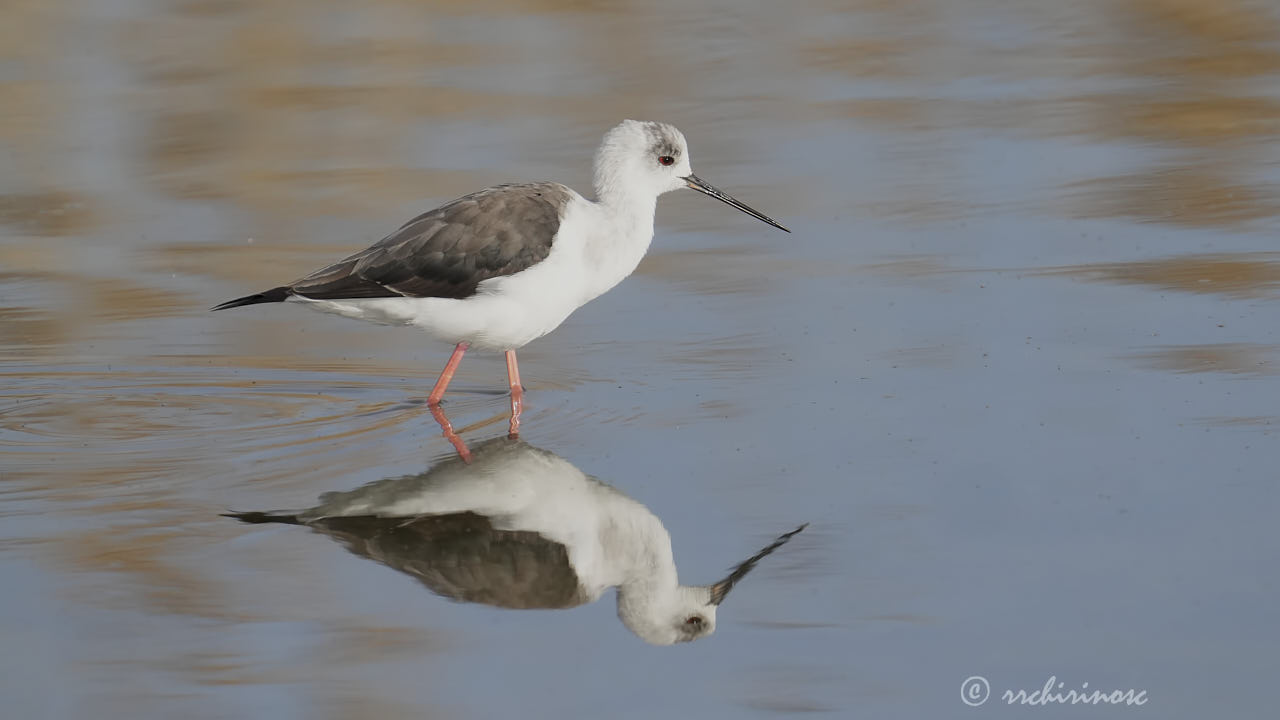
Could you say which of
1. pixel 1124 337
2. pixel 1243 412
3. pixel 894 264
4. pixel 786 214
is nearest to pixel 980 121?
pixel 786 214

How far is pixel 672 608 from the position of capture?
5.71 metres

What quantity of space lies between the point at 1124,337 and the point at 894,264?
1763mm

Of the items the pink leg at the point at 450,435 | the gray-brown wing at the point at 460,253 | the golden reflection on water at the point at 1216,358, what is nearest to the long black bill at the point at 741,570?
the pink leg at the point at 450,435

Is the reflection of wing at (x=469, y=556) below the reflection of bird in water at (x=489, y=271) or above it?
below

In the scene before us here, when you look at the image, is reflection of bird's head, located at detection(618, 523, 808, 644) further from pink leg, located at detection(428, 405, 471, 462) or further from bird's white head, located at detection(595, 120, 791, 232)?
bird's white head, located at detection(595, 120, 791, 232)

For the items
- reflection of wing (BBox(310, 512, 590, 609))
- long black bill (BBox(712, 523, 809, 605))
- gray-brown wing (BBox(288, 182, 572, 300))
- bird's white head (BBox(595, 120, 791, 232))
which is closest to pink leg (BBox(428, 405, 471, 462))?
gray-brown wing (BBox(288, 182, 572, 300))

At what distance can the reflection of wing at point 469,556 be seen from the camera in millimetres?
5867

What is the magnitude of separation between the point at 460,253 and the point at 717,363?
1.38 meters

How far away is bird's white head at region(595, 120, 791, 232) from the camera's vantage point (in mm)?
8547

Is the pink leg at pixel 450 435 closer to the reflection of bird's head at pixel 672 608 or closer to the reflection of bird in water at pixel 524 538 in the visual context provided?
the reflection of bird in water at pixel 524 538

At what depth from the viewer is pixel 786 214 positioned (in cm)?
1116

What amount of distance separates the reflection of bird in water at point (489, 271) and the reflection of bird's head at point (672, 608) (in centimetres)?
204

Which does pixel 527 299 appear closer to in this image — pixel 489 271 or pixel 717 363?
pixel 489 271

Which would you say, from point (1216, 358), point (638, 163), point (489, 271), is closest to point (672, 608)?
point (489, 271)
